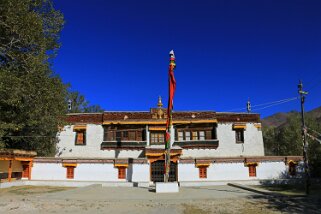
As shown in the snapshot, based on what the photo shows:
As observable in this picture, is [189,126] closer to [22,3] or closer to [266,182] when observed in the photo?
[266,182]

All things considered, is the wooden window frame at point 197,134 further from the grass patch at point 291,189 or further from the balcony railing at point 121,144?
the grass patch at point 291,189

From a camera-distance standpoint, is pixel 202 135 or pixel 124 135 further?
pixel 202 135

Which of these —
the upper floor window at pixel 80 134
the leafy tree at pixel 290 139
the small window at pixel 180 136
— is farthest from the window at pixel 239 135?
the upper floor window at pixel 80 134

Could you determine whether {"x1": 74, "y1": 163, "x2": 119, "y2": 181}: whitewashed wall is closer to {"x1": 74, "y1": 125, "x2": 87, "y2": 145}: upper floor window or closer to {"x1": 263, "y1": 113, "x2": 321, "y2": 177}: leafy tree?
{"x1": 74, "y1": 125, "x2": 87, "y2": 145}: upper floor window

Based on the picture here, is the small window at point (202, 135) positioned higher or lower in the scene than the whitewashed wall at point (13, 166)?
higher

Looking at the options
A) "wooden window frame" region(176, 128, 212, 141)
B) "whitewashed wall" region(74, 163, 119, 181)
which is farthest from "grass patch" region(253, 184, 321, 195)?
"whitewashed wall" region(74, 163, 119, 181)

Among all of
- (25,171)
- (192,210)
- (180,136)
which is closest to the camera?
(192,210)

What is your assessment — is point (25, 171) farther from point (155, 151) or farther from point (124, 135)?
point (155, 151)

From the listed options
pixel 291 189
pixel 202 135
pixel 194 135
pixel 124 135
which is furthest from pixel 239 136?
pixel 124 135

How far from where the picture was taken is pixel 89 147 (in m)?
31.9

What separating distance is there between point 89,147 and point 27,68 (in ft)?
39.1

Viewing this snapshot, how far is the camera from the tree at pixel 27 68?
21141 mm

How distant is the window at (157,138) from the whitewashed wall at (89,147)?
6.29ft

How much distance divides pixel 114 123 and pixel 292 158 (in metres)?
19.2
